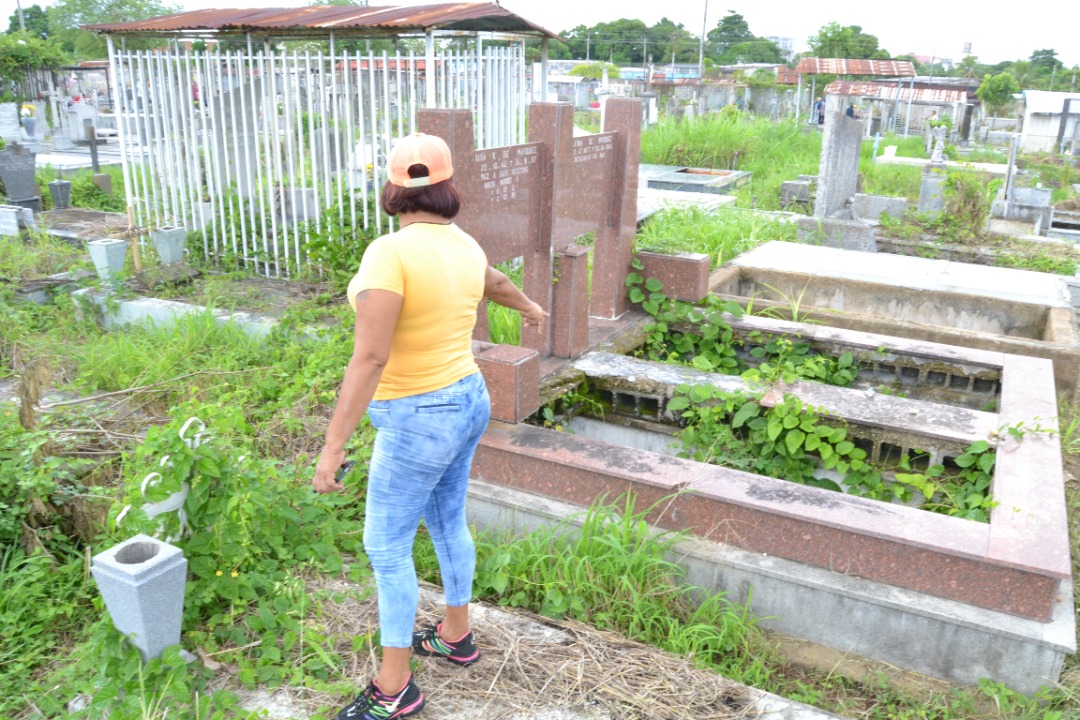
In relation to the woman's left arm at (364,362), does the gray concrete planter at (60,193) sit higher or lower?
lower

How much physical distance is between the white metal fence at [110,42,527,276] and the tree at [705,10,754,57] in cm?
7987

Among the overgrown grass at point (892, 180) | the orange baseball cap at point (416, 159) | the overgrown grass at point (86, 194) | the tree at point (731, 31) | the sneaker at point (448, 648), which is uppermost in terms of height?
the tree at point (731, 31)

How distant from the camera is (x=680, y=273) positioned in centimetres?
566

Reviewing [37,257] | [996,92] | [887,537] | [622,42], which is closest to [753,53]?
[622,42]

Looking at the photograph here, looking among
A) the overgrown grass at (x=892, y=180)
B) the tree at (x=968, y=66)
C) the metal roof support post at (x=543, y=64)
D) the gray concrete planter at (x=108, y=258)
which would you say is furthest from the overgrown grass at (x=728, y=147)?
the tree at (x=968, y=66)

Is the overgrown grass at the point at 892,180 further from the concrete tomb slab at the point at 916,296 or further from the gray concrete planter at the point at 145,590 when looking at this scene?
the gray concrete planter at the point at 145,590

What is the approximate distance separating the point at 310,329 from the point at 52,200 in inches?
303

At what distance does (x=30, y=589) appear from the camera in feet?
10.2

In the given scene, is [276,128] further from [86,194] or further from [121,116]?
[86,194]

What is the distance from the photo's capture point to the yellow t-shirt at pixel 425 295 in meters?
2.29

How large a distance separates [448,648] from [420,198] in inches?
58.8

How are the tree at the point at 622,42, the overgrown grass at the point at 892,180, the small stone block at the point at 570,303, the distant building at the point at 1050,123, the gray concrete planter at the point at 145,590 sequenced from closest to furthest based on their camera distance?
the gray concrete planter at the point at 145,590
the small stone block at the point at 570,303
the overgrown grass at the point at 892,180
the distant building at the point at 1050,123
the tree at the point at 622,42

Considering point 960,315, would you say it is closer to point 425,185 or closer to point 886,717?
point 886,717

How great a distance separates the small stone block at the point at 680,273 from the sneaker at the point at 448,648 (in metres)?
3.28
